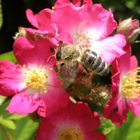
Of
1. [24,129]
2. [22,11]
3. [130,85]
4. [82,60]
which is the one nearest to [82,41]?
[82,60]

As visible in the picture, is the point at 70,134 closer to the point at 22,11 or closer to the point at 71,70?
the point at 71,70

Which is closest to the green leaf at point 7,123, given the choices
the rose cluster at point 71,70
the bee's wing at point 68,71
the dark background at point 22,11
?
the rose cluster at point 71,70

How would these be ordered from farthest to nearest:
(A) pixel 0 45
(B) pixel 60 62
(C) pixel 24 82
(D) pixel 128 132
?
1. (A) pixel 0 45
2. (D) pixel 128 132
3. (C) pixel 24 82
4. (B) pixel 60 62

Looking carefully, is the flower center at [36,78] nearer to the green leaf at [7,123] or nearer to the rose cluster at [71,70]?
the rose cluster at [71,70]

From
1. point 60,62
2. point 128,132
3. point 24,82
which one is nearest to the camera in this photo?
point 60,62

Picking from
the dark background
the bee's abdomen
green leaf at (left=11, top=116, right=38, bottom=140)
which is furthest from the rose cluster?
the dark background

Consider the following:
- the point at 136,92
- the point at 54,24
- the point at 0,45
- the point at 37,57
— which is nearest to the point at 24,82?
the point at 37,57

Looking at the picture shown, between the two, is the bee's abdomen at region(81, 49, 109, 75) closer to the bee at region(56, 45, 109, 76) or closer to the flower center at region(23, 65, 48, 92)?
the bee at region(56, 45, 109, 76)

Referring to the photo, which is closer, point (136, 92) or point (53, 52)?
point (53, 52)

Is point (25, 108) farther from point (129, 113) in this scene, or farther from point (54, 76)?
point (129, 113)
